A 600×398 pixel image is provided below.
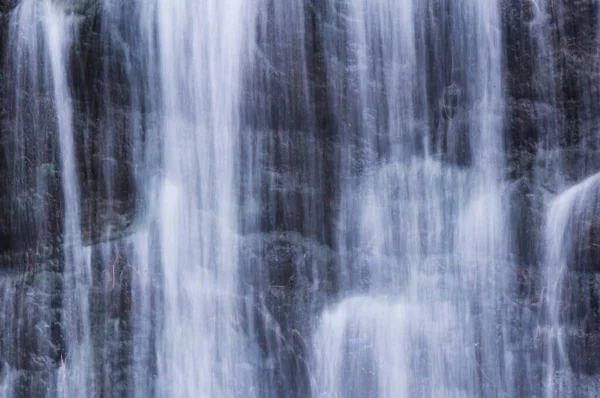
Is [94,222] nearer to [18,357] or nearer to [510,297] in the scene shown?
[18,357]

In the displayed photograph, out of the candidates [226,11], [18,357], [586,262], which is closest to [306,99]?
[226,11]

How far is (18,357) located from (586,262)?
172 inches

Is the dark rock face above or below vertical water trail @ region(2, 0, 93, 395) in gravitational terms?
below

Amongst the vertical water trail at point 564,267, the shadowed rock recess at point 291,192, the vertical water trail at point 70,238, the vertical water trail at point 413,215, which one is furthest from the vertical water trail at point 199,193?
the vertical water trail at point 564,267

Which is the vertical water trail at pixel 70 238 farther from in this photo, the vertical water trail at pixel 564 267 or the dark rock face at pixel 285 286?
the vertical water trail at pixel 564 267

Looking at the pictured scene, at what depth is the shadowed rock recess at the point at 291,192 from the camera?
619 centimetres

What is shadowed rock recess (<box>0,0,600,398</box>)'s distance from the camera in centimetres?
619

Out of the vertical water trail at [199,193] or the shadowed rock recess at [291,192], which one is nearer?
the shadowed rock recess at [291,192]

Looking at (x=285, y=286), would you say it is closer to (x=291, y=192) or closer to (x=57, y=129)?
(x=291, y=192)

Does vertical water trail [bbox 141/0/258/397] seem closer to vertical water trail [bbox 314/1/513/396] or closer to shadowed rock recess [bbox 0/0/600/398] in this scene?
shadowed rock recess [bbox 0/0/600/398]

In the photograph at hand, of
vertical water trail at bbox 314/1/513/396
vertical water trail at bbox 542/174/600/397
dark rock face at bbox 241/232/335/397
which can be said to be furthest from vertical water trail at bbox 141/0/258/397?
vertical water trail at bbox 542/174/600/397

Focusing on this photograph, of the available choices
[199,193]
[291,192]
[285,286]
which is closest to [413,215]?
[291,192]

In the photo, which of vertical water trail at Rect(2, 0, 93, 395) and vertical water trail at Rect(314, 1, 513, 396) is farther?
vertical water trail at Rect(2, 0, 93, 395)

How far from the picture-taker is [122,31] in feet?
21.3
